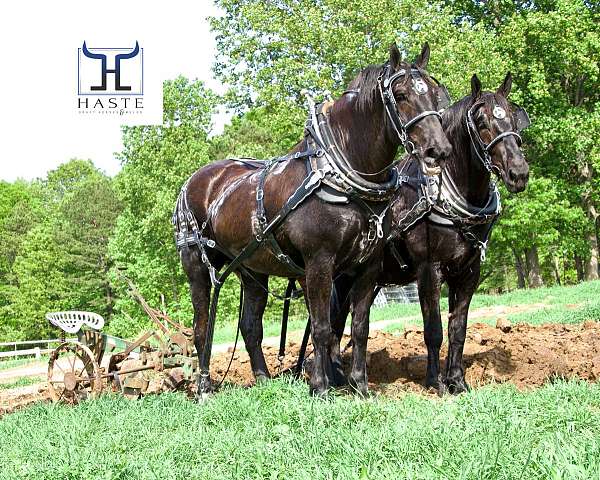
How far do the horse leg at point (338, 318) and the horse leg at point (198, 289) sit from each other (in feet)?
Answer: 4.22

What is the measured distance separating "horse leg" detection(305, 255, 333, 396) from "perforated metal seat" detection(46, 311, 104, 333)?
10.9 ft

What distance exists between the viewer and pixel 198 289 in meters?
7.36

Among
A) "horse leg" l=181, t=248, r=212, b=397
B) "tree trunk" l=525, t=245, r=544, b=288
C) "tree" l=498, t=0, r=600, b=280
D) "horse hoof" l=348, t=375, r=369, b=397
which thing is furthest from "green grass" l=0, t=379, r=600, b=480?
"tree trunk" l=525, t=245, r=544, b=288

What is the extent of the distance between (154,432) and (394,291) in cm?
2749

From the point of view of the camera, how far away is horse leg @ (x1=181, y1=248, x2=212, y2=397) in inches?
285

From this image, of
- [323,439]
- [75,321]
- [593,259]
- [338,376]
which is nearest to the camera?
[323,439]

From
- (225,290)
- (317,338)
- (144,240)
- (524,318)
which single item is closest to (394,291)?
(225,290)

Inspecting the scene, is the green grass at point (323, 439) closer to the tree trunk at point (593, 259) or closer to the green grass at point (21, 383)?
the green grass at point (21, 383)

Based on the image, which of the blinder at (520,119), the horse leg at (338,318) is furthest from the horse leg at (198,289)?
the blinder at (520,119)

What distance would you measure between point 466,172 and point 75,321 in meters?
4.48

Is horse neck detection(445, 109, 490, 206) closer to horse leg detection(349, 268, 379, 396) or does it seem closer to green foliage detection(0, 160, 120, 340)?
horse leg detection(349, 268, 379, 396)

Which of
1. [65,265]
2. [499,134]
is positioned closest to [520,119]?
[499,134]

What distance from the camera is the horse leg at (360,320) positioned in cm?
577

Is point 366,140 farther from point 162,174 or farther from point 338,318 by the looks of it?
point 162,174
